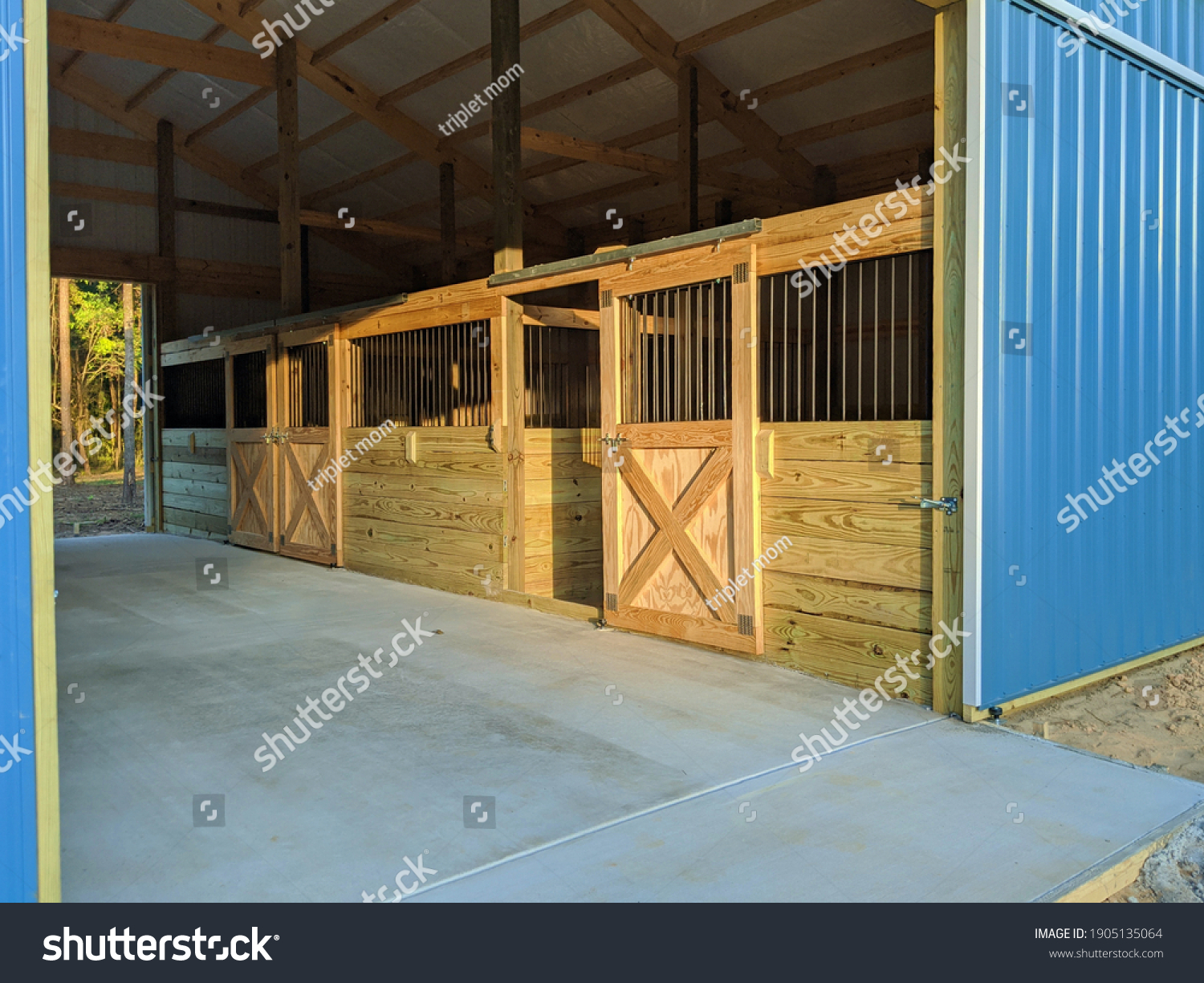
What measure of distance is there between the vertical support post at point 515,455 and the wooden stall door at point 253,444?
3.18 meters

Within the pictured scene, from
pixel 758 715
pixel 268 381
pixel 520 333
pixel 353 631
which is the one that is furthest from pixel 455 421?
pixel 758 715

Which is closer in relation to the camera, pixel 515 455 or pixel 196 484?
pixel 515 455

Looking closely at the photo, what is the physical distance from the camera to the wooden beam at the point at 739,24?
23.1 ft

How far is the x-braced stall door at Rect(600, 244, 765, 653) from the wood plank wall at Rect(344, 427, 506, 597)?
48.5 inches

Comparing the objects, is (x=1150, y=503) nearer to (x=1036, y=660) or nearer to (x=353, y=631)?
(x=1036, y=660)

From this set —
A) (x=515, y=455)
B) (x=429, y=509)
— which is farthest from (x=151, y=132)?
(x=515, y=455)

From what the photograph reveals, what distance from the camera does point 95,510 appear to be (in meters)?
13.6

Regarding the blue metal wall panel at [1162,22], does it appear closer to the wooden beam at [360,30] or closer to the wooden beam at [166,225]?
the wooden beam at [360,30]

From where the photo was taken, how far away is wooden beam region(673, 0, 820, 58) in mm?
7051

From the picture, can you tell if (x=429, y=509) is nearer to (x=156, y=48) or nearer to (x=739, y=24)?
(x=739, y=24)

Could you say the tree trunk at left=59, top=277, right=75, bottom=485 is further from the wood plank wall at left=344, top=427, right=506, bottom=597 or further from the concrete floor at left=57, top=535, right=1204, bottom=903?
the concrete floor at left=57, top=535, right=1204, bottom=903

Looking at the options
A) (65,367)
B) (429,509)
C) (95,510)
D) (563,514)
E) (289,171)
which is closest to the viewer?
(563,514)

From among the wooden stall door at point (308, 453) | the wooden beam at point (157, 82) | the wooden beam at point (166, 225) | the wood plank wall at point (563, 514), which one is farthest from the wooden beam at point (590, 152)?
the wooden beam at point (166, 225)

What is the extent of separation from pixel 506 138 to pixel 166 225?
5.93 meters
